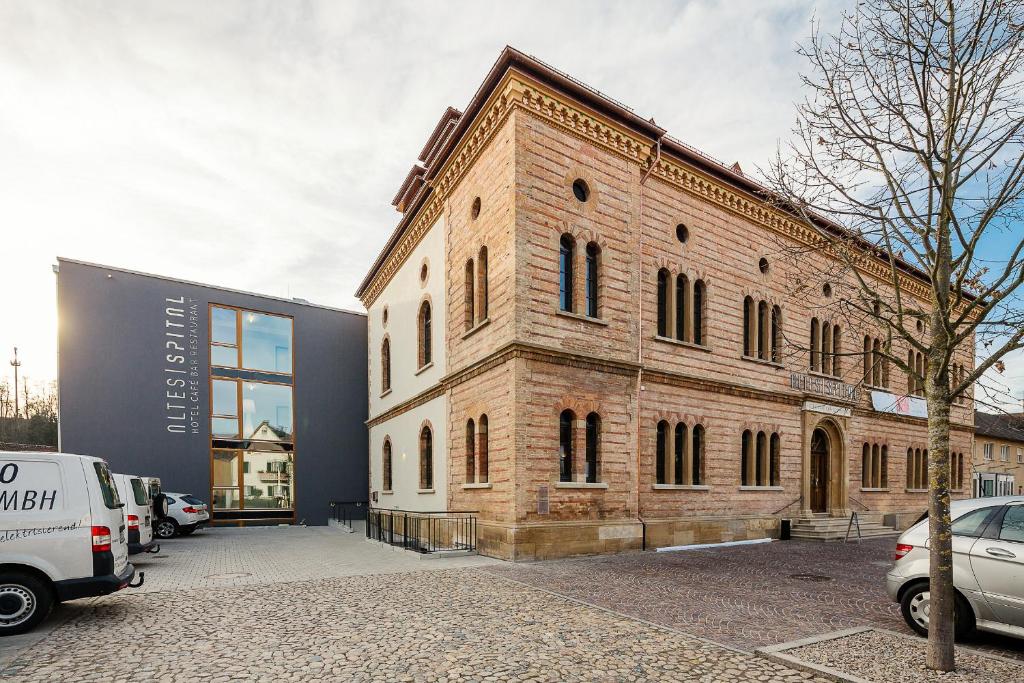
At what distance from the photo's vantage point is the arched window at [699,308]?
1661cm

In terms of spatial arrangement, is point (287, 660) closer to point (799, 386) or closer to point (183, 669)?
point (183, 669)

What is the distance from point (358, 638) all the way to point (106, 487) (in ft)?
13.2

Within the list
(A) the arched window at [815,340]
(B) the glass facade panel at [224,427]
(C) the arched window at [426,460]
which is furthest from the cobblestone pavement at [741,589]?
(B) the glass facade panel at [224,427]

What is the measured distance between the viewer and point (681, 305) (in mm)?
16266

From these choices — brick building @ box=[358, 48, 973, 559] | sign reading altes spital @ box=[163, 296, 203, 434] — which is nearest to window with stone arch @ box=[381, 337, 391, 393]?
brick building @ box=[358, 48, 973, 559]

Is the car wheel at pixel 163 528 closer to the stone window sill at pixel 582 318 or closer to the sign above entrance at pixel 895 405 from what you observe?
the stone window sill at pixel 582 318

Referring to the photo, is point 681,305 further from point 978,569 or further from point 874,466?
point 874,466

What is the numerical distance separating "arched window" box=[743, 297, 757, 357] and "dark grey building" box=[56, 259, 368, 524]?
16.8m

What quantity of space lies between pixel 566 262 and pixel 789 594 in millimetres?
8270

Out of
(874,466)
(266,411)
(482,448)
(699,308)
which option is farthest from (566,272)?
(874,466)

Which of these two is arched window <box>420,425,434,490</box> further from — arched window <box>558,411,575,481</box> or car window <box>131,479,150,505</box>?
car window <box>131,479,150,505</box>

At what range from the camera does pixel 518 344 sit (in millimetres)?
12234

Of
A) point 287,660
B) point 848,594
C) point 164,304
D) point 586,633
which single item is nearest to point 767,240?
point 848,594

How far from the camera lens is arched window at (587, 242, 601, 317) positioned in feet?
46.5
